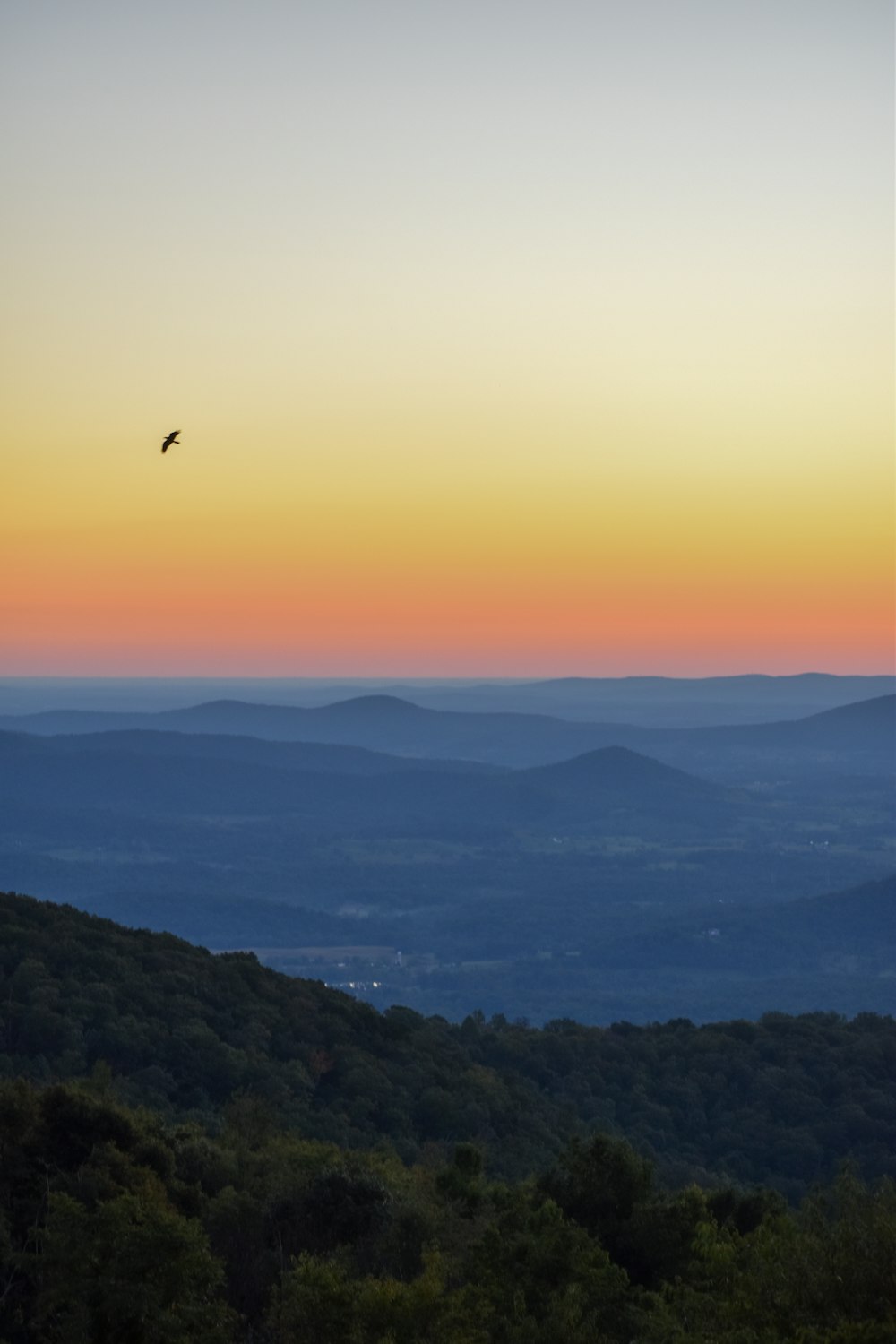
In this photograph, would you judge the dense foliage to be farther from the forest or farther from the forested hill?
the forested hill

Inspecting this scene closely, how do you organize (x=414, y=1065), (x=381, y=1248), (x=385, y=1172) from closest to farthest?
(x=381, y=1248)
(x=385, y=1172)
(x=414, y=1065)

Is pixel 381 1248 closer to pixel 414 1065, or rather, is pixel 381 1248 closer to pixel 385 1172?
pixel 385 1172

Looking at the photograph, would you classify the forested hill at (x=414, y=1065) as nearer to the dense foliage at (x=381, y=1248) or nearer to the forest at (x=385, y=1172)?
the forest at (x=385, y=1172)

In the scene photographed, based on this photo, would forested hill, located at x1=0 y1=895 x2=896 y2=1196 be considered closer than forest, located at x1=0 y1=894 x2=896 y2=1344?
No

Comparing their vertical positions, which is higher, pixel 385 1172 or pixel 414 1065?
pixel 385 1172

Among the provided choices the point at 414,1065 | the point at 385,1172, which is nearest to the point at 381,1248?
the point at 385,1172

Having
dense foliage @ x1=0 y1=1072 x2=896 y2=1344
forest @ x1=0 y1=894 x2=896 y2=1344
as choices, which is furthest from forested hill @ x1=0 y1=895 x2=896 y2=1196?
dense foliage @ x1=0 y1=1072 x2=896 y2=1344

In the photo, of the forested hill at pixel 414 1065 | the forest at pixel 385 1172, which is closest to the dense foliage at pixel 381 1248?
the forest at pixel 385 1172
